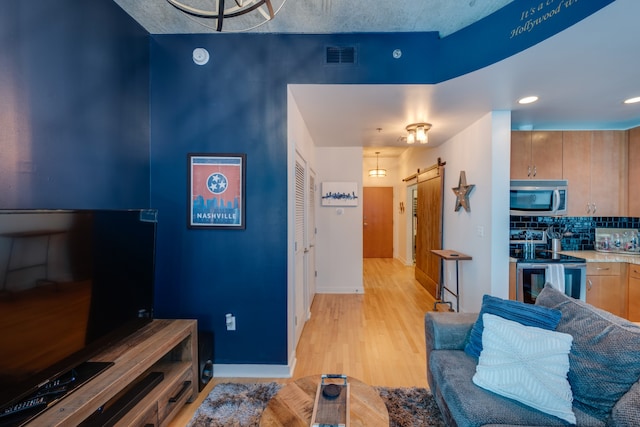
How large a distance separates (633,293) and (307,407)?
3655mm

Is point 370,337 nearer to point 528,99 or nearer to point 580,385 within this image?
point 580,385

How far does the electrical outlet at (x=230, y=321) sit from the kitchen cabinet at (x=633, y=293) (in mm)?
3975

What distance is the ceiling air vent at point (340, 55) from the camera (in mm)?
2326

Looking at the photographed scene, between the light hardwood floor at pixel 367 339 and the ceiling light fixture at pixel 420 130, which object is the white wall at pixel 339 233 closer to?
the light hardwood floor at pixel 367 339

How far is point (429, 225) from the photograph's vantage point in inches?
187

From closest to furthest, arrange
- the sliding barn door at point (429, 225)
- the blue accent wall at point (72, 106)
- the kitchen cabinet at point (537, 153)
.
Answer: the blue accent wall at point (72, 106), the kitchen cabinet at point (537, 153), the sliding barn door at point (429, 225)

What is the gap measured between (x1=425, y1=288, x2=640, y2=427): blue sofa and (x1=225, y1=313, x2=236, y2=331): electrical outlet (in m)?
1.62

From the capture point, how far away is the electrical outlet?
2.34m

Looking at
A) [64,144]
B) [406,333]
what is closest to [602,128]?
[406,333]

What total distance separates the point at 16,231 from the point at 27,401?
0.71 metres

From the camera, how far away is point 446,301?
4.06m

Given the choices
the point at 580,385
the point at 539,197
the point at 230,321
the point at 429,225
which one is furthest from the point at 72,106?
the point at 429,225

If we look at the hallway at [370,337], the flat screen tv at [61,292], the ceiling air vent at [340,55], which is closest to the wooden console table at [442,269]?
the hallway at [370,337]

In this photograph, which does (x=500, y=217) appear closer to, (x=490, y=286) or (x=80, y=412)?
(x=490, y=286)
